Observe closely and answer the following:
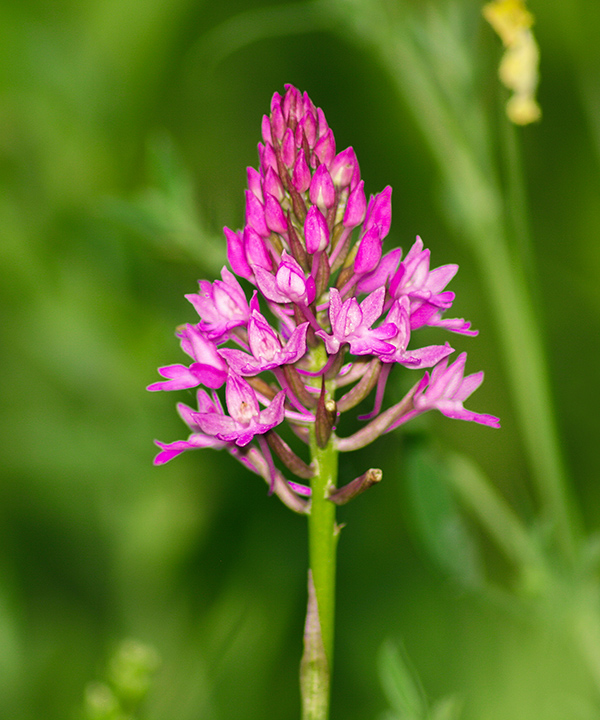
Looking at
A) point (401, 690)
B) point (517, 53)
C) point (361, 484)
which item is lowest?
point (401, 690)

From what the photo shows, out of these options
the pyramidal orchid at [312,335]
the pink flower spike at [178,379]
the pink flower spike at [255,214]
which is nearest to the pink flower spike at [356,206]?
the pyramidal orchid at [312,335]

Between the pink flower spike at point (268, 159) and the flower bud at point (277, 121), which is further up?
the flower bud at point (277, 121)

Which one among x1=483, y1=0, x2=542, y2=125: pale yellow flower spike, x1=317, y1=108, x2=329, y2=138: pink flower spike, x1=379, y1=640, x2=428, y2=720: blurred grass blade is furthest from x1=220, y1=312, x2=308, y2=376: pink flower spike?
x1=483, y1=0, x2=542, y2=125: pale yellow flower spike

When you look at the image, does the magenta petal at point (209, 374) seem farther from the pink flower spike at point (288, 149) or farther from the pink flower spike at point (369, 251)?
the pink flower spike at point (288, 149)

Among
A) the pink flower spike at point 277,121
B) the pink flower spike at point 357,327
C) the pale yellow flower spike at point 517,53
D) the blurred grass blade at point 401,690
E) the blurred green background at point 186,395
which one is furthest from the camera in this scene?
the blurred green background at point 186,395

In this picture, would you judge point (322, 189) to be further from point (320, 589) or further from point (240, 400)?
point (320, 589)

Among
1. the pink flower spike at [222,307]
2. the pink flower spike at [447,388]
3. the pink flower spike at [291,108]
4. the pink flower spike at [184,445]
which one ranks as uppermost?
the pink flower spike at [291,108]

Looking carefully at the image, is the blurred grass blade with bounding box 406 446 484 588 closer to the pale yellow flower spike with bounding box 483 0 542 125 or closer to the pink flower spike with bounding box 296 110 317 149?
the pale yellow flower spike with bounding box 483 0 542 125

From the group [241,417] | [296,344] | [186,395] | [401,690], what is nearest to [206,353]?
[241,417]
